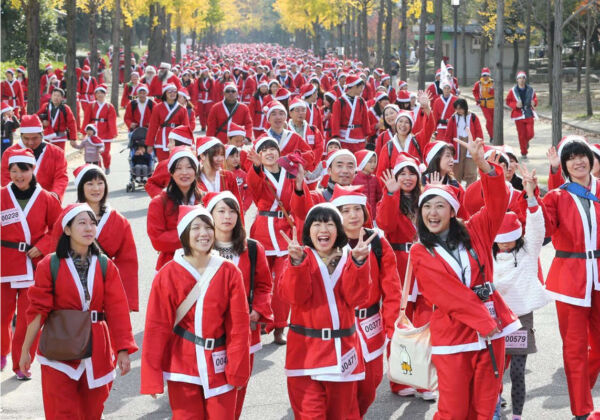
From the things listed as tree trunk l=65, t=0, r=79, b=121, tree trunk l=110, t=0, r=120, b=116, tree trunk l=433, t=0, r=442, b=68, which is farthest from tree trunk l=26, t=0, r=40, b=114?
tree trunk l=433, t=0, r=442, b=68

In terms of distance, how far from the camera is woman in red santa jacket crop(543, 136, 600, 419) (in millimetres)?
7039

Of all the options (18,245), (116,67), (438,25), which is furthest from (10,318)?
(116,67)

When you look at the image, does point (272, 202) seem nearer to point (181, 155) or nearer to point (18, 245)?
point (181, 155)

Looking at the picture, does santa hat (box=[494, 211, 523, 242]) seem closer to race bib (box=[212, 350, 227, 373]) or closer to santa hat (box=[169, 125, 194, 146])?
race bib (box=[212, 350, 227, 373])

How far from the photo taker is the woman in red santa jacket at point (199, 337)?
552 centimetres

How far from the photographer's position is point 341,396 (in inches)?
235

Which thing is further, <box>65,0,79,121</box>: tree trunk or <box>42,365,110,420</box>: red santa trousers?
<box>65,0,79,121</box>: tree trunk

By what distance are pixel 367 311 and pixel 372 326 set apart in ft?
0.35

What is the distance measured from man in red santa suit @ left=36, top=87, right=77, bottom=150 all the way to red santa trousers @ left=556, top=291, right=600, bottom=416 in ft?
40.0

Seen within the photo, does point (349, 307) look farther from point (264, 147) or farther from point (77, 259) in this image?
point (264, 147)

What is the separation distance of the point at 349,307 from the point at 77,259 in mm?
1642

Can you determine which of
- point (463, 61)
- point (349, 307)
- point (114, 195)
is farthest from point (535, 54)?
point (349, 307)

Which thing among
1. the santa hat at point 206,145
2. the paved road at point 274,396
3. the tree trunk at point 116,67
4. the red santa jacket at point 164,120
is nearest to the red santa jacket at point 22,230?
the paved road at point 274,396

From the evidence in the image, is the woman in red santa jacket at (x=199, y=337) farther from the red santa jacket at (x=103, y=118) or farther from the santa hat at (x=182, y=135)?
the red santa jacket at (x=103, y=118)
